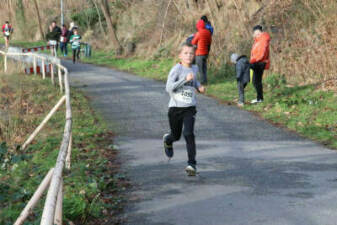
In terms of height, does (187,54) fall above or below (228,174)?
above

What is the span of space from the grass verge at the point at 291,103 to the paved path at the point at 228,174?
406mm

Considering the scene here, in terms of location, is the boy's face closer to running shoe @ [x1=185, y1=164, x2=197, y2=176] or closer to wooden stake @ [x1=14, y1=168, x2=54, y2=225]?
running shoe @ [x1=185, y1=164, x2=197, y2=176]

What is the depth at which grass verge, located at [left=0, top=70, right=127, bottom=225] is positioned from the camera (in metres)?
5.25

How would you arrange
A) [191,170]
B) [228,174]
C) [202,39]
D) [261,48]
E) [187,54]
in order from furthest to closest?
[202,39] → [261,48] → [228,174] → [191,170] → [187,54]

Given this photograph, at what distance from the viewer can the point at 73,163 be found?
7180 millimetres

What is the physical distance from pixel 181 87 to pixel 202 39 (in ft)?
27.9

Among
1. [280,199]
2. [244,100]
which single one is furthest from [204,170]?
[244,100]

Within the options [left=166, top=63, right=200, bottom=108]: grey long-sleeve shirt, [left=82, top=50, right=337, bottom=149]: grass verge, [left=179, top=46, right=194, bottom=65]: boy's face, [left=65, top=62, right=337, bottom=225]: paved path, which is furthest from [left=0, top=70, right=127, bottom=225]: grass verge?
[left=82, top=50, right=337, bottom=149]: grass verge

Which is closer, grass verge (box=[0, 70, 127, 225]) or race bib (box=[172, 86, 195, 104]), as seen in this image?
grass verge (box=[0, 70, 127, 225])

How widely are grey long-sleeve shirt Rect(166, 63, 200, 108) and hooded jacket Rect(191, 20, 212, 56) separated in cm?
838

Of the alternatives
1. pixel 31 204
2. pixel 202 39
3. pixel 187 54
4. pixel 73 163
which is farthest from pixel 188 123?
pixel 202 39

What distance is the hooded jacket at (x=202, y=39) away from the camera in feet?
47.3

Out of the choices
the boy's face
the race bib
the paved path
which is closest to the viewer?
the paved path

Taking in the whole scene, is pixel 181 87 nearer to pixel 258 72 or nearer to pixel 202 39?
pixel 258 72
